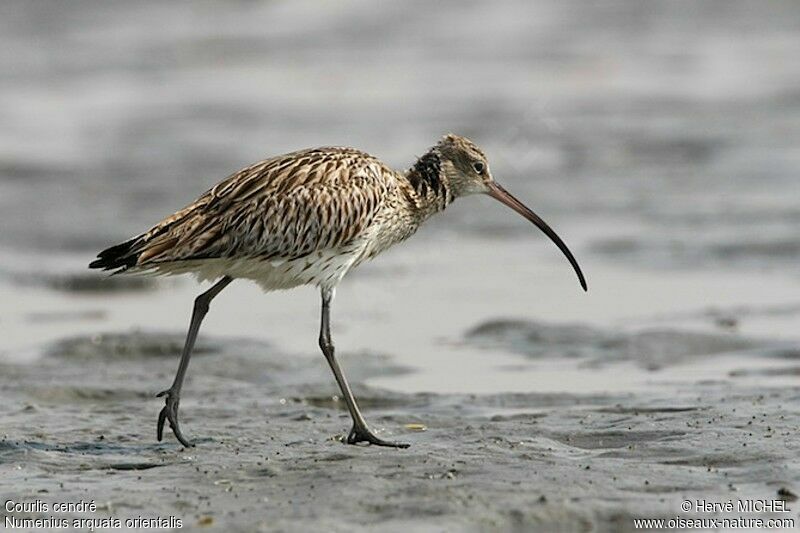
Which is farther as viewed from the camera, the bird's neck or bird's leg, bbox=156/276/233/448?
the bird's neck

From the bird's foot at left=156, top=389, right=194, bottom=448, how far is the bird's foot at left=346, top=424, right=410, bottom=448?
883mm

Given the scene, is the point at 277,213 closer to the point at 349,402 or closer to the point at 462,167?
the point at 349,402

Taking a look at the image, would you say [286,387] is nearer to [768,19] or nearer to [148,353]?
[148,353]

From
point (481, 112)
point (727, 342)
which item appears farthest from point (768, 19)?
point (727, 342)

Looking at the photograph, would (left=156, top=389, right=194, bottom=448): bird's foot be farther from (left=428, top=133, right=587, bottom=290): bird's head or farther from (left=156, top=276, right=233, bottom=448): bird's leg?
(left=428, top=133, right=587, bottom=290): bird's head

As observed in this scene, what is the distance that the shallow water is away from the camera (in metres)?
8.16

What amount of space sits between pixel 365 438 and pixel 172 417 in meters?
1.05

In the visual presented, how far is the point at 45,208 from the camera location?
1784cm

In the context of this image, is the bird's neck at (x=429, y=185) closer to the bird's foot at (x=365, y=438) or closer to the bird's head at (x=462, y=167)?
the bird's head at (x=462, y=167)

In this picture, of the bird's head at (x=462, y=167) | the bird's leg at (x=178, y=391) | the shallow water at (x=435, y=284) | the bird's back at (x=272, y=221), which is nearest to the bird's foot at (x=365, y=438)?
the shallow water at (x=435, y=284)

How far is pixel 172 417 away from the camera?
8.96 metres

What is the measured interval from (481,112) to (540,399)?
44.4 ft

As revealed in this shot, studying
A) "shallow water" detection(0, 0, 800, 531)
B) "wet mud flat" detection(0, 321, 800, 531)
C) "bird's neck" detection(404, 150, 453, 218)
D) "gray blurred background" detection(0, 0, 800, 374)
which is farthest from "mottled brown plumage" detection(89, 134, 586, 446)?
"gray blurred background" detection(0, 0, 800, 374)

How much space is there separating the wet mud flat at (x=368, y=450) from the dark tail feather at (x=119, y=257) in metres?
1.00
